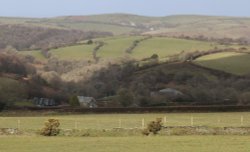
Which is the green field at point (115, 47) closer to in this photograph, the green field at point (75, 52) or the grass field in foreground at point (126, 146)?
the green field at point (75, 52)

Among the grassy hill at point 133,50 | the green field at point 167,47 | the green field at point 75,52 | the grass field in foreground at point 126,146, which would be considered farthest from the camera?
the green field at point 75,52

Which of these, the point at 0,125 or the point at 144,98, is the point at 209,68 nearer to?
the point at 144,98

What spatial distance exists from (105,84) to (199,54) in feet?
92.7

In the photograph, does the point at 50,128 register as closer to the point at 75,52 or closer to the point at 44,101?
the point at 44,101

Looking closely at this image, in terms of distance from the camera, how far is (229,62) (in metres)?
128

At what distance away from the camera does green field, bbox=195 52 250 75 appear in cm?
12469

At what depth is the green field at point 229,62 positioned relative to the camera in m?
125

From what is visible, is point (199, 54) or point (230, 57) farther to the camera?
point (199, 54)

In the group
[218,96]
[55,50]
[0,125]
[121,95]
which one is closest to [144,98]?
[121,95]

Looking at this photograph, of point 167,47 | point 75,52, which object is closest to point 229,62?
point 167,47

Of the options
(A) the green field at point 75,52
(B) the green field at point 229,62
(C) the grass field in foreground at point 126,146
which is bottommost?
(C) the grass field in foreground at point 126,146

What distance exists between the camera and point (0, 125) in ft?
172

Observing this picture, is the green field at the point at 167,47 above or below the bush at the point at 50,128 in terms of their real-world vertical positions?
above

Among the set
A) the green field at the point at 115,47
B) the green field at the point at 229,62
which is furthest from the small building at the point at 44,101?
the green field at the point at 115,47
